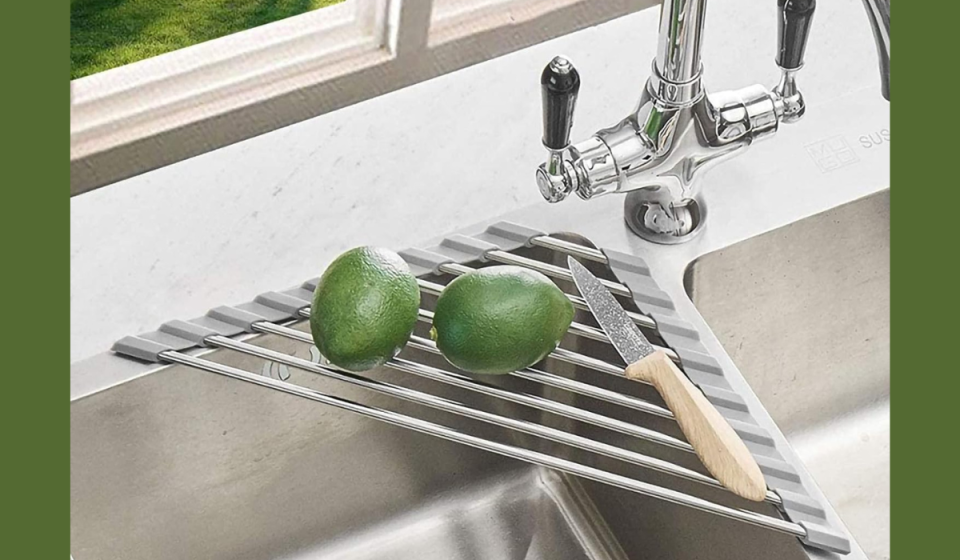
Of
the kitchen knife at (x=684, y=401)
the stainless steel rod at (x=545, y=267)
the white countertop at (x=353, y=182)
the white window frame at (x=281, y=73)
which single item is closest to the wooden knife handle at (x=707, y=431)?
the kitchen knife at (x=684, y=401)

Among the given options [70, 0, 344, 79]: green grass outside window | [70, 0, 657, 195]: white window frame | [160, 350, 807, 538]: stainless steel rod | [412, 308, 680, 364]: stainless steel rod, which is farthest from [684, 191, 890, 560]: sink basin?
[70, 0, 344, 79]: green grass outside window

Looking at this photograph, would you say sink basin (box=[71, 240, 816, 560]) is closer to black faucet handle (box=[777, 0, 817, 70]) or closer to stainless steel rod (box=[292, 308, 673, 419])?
stainless steel rod (box=[292, 308, 673, 419])

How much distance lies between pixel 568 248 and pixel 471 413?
7.4 inches

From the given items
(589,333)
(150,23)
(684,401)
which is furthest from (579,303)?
(150,23)

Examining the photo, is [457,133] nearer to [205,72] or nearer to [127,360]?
[127,360]

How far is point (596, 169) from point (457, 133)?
0.21 meters

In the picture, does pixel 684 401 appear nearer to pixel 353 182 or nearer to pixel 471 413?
pixel 471 413

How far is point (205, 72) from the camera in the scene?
1651 millimetres

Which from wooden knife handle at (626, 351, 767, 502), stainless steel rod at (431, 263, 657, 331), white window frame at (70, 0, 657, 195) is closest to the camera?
wooden knife handle at (626, 351, 767, 502)

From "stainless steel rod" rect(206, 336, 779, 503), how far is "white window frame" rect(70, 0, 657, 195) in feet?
1.61

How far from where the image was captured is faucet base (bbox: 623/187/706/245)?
95 cm

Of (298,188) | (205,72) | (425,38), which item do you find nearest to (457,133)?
(298,188)

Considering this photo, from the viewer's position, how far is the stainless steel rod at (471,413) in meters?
0.79

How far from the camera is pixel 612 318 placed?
2.76 ft
